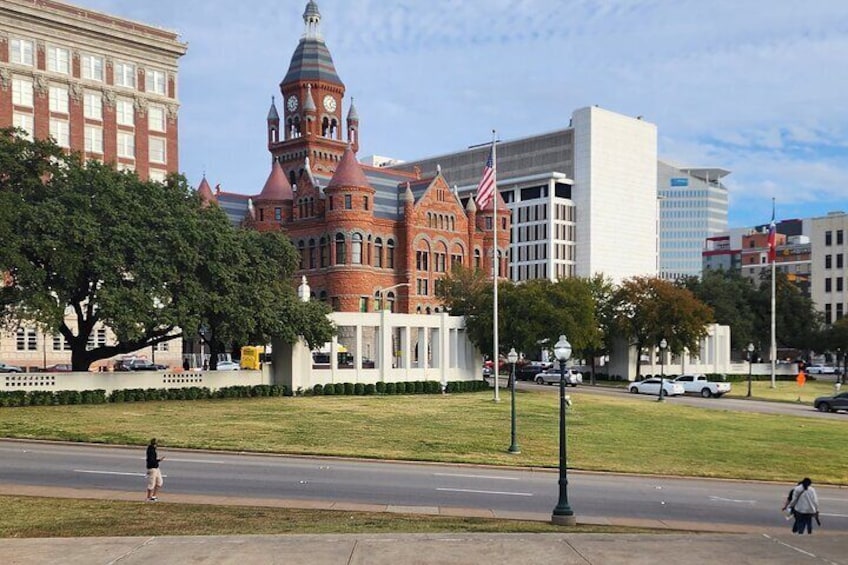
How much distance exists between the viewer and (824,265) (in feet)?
431

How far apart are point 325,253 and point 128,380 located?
47.5 metres

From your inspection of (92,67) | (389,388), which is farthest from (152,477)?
(92,67)

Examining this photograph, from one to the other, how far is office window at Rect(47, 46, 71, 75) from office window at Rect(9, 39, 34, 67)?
1717 mm

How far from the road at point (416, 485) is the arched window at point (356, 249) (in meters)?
62.5

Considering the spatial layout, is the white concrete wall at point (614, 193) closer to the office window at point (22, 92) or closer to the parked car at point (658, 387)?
the parked car at point (658, 387)

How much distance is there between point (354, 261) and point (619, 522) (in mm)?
73387

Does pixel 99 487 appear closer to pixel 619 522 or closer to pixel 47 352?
pixel 619 522

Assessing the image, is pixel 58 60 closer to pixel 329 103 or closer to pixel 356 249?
pixel 356 249

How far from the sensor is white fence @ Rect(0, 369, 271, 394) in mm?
43969

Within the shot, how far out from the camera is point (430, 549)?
13953 mm

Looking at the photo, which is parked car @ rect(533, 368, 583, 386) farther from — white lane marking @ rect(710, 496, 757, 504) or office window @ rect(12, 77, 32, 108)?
office window @ rect(12, 77, 32, 108)

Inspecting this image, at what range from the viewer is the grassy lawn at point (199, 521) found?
1623 centimetres

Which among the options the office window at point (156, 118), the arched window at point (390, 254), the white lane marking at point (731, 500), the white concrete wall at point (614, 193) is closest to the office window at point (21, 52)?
the office window at point (156, 118)

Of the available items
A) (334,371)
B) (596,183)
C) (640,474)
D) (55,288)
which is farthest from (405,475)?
(596,183)
